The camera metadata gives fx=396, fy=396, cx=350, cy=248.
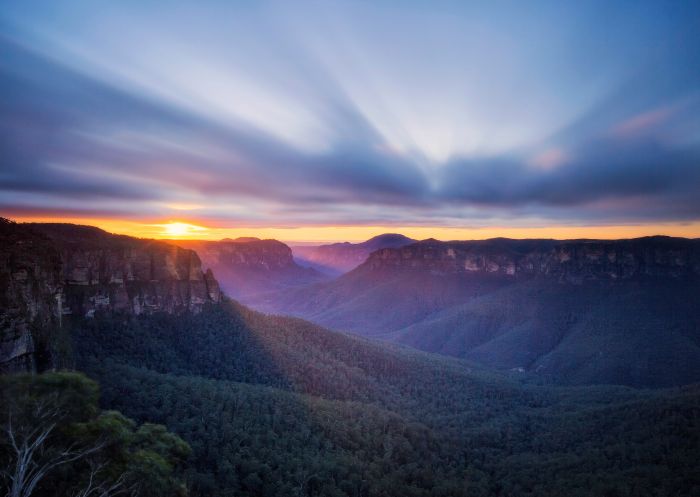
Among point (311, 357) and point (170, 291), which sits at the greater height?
point (170, 291)

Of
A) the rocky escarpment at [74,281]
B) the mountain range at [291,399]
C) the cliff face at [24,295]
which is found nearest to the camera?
the cliff face at [24,295]

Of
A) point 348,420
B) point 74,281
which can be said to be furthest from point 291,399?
point 74,281

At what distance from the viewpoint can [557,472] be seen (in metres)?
53.3

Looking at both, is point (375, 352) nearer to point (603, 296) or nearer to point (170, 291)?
point (170, 291)

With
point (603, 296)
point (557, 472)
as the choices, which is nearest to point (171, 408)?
point (557, 472)

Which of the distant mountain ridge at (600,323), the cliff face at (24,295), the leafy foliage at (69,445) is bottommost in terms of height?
the distant mountain ridge at (600,323)

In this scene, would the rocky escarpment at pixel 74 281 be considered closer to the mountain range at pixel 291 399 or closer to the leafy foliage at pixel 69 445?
the mountain range at pixel 291 399

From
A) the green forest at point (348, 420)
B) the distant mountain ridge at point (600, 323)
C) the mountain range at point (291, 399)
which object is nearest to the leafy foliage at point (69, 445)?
the green forest at point (348, 420)

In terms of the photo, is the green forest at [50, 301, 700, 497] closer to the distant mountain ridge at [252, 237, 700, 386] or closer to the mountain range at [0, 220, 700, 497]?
the mountain range at [0, 220, 700, 497]

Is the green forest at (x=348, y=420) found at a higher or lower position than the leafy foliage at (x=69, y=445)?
lower

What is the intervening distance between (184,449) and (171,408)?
653 inches

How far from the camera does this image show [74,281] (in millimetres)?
64000

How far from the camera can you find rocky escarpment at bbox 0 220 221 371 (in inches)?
1328

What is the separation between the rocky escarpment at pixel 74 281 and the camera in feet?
111
